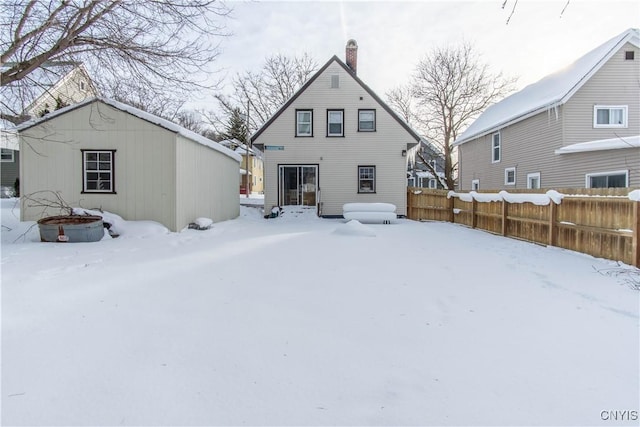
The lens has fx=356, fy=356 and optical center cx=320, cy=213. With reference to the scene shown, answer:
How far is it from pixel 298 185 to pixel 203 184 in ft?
17.3

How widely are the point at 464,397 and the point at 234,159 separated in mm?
15394

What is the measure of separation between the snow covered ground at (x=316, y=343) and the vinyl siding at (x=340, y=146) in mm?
10449

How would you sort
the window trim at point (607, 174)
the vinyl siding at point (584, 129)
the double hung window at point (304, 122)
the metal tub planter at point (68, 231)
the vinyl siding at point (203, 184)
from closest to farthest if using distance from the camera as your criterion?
the metal tub planter at point (68, 231) → the vinyl siding at point (203, 184) → the window trim at point (607, 174) → the vinyl siding at point (584, 129) → the double hung window at point (304, 122)

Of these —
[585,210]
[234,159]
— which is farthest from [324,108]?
[585,210]

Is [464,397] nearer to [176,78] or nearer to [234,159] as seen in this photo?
[176,78]

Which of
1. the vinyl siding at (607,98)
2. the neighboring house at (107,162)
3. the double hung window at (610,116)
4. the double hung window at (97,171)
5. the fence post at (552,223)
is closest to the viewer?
the fence post at (552,223)

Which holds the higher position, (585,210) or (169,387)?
(585,210)

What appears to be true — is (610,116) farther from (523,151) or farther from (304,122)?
(304,122)

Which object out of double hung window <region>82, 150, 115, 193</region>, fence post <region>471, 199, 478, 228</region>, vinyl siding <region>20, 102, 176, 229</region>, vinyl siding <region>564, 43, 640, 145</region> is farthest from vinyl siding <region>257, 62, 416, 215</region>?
double hung window <region>82, 150, 115, 193</region>

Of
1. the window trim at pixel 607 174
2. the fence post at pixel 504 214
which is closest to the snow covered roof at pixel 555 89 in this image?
the window trim at pixel 607 174

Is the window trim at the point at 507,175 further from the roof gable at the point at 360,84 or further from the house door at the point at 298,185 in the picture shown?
the house door at the point at 298,185

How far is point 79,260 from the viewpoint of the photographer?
6703 millimetres

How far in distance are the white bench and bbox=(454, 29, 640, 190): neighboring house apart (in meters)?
6.65

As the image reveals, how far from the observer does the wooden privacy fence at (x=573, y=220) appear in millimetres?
6336
